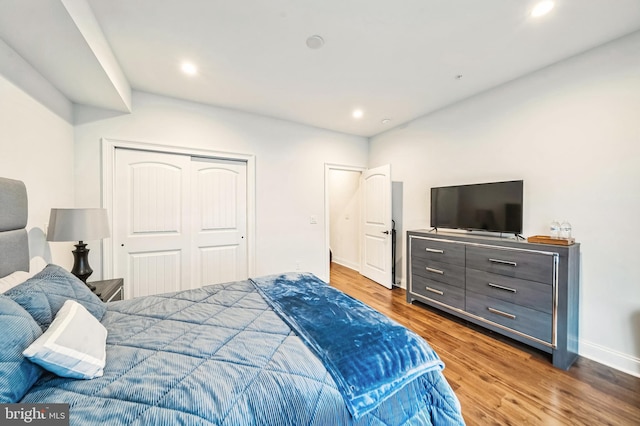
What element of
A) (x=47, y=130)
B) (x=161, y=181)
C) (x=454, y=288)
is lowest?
(x=454, y=288)

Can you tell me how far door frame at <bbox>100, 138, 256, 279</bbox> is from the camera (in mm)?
2480

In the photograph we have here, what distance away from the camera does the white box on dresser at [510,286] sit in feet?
6.18

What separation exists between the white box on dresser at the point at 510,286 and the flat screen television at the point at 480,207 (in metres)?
0.23

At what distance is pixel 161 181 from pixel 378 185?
3.00 meters

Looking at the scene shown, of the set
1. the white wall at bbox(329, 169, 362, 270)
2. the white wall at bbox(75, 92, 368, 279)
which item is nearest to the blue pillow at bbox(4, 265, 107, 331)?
the white wall at bbox(75, 92, 368, 279)

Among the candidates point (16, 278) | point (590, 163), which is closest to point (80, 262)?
point (16, 278)

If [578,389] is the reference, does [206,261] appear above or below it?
above

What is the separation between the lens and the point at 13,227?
1.46 m

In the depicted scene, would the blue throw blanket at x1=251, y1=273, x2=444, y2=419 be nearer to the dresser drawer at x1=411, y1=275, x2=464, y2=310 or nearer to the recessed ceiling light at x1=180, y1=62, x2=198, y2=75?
the dresser drawer at x1=411, y1=275, x2=464, y2=310


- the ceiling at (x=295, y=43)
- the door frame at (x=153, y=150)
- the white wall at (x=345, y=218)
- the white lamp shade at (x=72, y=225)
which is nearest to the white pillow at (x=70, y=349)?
the white lamp shade at (x=72, y=225)

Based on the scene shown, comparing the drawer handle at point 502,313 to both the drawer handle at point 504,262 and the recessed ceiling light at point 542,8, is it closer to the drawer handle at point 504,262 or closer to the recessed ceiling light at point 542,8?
the drawer handle at point 504,262

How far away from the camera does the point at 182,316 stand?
1.38 m

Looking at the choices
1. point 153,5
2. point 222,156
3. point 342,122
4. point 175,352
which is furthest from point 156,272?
point 342,122

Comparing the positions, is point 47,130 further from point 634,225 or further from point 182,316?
point 634,225
